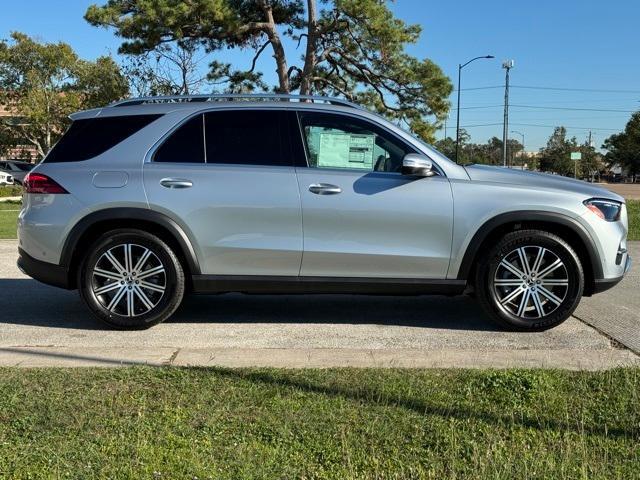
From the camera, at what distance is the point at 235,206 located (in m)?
5.08

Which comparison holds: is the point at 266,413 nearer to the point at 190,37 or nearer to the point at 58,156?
the point at 58,156

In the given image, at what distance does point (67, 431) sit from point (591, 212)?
4.13 meters

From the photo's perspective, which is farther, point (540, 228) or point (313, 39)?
point (313, 39)

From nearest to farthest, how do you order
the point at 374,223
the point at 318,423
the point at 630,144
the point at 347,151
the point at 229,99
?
1. the point at 318,423
2. the point at 374,223
3. the point at 347,151
4. the point at 229,99
5. the point at 630,144

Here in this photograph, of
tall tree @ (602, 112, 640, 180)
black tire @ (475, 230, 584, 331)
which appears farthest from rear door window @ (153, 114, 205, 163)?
tall tree @ (602, 112, 640, 180)

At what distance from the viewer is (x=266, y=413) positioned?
3.36 m

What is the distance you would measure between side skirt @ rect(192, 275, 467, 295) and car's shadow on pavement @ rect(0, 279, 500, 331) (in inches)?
19.9

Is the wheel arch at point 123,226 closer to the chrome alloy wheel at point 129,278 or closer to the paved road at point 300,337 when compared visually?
the chrome alloy wheel at point 129,278

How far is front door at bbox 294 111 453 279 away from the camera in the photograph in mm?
5062

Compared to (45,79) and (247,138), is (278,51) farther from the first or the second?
(45,79)

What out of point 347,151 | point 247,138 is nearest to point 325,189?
point 347,151

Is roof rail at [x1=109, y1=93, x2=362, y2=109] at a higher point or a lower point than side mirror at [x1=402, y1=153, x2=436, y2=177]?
higher

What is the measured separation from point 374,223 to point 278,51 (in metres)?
19.4

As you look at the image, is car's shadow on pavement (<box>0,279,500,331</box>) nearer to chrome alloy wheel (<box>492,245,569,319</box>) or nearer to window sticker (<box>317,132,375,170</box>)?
chrome alloy wheel (<box>492,245,569,319</box>)
